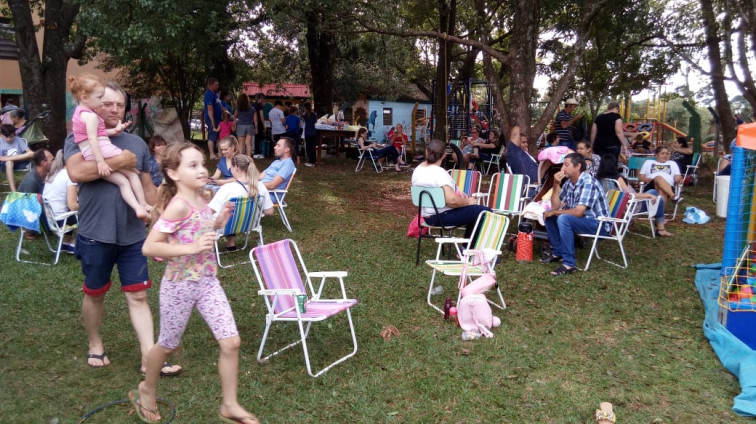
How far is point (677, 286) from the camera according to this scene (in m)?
5.57

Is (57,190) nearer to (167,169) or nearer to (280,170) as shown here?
(280,170)

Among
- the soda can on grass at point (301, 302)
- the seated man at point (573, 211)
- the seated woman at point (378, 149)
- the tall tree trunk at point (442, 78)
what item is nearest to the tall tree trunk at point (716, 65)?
the tall tree trunk at point (442, 78)

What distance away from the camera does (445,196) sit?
5.99 metres

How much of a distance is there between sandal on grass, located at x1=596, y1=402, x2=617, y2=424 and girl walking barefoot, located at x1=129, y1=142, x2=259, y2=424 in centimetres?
181

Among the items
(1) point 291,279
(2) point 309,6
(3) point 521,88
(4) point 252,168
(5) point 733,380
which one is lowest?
(5) point 733,380

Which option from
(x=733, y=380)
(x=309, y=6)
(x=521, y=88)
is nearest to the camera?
(x=733, y=380)

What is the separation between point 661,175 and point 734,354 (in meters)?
4.85

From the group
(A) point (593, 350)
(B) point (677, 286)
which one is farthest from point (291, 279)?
(B) point (677, 286)

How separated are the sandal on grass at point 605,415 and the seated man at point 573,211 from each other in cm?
273

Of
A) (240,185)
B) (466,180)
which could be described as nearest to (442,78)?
(466,180)

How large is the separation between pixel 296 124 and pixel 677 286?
10596mm

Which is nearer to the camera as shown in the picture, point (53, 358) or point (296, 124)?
point (53, 358)

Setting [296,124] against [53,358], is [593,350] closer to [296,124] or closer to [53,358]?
[53,358]

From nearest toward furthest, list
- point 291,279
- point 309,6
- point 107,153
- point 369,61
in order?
point 107,153, point 291,279, point 309,6, point 369,61
